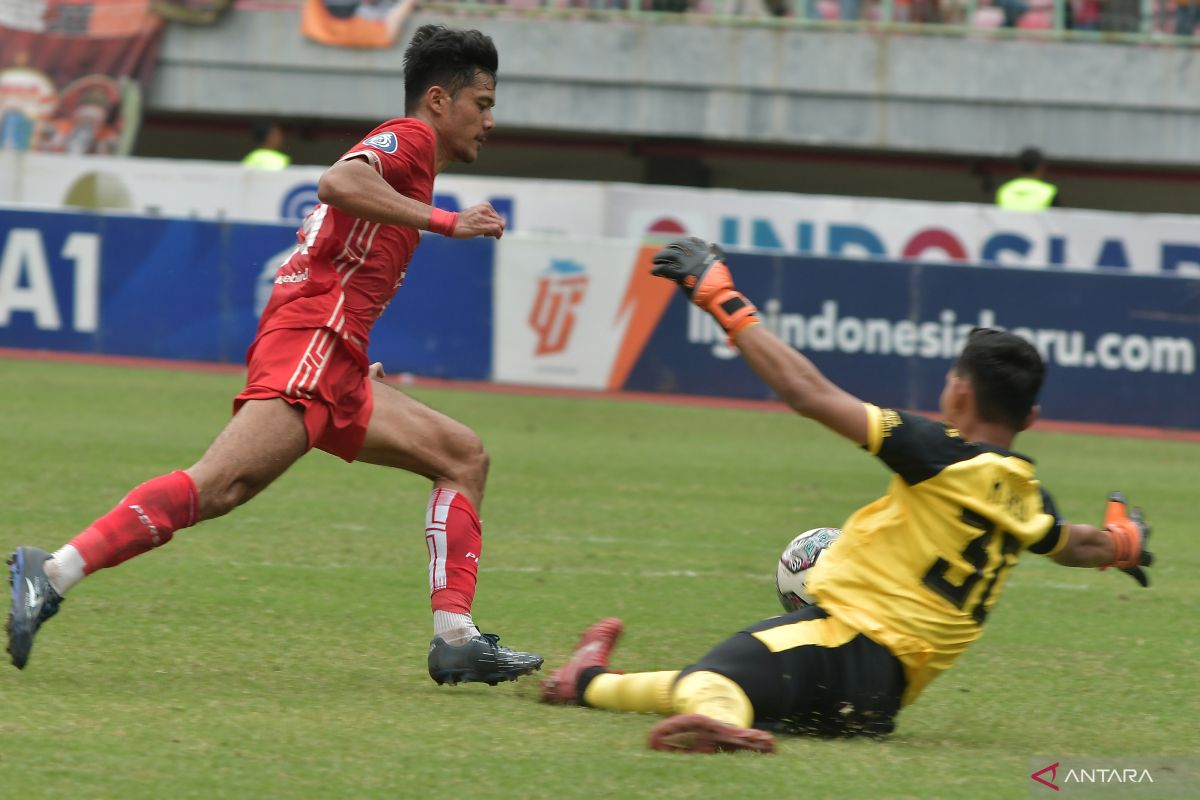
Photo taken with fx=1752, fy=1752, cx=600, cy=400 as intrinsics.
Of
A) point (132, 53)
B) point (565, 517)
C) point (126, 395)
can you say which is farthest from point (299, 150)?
point (565, 517)

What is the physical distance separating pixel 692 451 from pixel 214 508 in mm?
7867

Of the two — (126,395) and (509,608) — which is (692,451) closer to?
(126,395)

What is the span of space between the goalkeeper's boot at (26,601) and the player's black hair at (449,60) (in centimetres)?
185

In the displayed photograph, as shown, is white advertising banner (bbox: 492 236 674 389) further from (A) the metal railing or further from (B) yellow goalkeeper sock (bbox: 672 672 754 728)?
(B) yellow goalkeeper sock (bbox: 672 672 754 728)

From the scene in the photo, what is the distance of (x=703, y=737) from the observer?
4.47 m

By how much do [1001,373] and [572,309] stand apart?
11.7 metres

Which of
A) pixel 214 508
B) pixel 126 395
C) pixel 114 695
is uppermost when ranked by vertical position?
pixel 214 508

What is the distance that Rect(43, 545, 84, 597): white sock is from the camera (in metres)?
5.01

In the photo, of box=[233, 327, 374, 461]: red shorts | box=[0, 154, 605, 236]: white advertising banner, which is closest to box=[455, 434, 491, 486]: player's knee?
box=[233, 327, 374, 461]: red shorts

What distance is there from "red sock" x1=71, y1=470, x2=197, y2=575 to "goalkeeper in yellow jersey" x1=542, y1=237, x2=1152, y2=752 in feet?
4.78

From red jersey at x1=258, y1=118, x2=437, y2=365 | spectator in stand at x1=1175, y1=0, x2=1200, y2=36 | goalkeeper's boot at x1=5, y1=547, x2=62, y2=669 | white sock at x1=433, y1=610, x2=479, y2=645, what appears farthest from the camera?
spectator in stand at x1=1175, y1=0, x2=1200, y2=36

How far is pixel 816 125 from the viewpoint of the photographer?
2584cm

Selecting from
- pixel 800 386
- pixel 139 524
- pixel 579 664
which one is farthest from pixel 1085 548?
pixel 139 524

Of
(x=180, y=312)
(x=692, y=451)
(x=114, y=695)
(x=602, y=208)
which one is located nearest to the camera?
(x=114, y=695)
